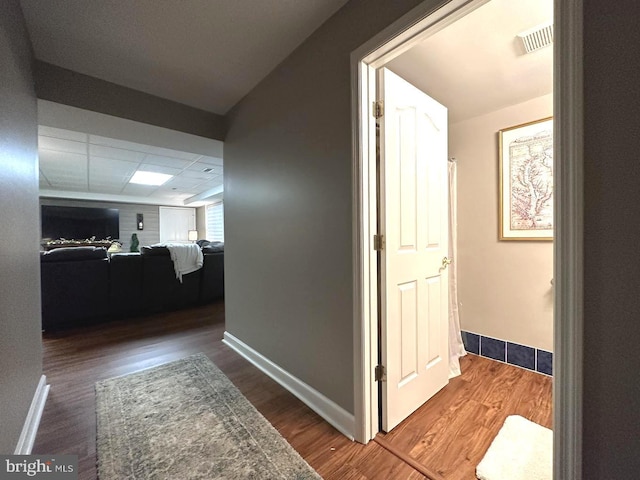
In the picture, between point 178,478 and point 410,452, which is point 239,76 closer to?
point 178,478

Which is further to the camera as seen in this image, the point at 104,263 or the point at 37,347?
the point at 104,263

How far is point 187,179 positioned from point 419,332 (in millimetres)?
5585

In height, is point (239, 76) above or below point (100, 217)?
above

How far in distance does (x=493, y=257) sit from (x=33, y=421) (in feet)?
11.0

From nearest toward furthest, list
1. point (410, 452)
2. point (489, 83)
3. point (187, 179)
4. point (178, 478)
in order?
point (178, 478) → point (410, 452) → point (489, 83) → point (187, 179)

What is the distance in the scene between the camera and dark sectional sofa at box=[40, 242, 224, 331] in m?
3.06

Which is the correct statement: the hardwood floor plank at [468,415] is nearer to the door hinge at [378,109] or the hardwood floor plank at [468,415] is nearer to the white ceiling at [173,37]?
the door hinge at [378,109]

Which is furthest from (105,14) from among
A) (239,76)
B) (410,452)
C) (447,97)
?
(410,452)

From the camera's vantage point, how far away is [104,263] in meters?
3.41

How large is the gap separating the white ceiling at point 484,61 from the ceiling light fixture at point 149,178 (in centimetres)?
510

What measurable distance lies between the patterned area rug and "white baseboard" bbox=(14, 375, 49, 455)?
0.27m

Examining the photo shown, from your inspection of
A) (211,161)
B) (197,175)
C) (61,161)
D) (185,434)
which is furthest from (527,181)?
(61,161)

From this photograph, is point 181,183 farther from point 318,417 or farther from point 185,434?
point 318,417

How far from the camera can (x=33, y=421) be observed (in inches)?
57.0
